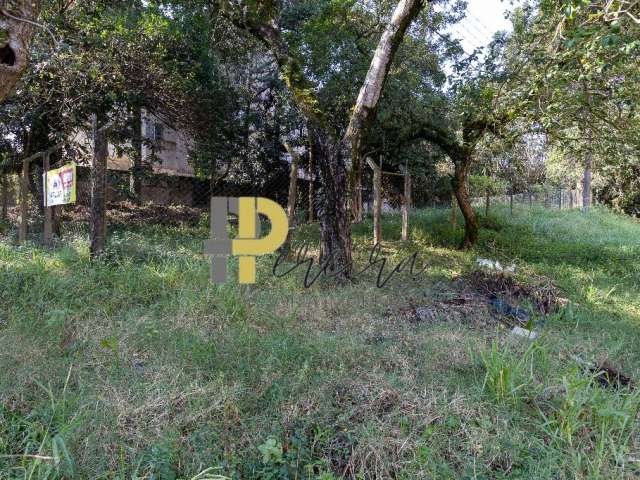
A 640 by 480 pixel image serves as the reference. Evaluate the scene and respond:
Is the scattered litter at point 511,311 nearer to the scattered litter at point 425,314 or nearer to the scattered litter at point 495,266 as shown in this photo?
the scattered litter at point 425,314

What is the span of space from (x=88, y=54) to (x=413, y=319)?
5.55m

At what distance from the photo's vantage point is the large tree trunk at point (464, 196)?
304 inches

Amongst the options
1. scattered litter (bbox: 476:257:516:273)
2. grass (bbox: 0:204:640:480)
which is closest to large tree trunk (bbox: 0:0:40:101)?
grass (bbox: 0:204:640:480)

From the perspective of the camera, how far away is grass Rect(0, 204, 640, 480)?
6.33 ft

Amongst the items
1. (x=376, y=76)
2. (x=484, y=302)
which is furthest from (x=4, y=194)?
(x=484, y=302)

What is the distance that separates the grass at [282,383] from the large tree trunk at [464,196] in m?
3.44

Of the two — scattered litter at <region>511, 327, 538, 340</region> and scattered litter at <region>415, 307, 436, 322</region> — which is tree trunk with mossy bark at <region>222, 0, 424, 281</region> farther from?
scattered litter at <region>511, 327, 538, 340</region>

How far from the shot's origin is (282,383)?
2.48 metres

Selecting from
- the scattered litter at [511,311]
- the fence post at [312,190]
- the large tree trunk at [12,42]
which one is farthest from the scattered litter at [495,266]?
the large tree trunk at [12,42]

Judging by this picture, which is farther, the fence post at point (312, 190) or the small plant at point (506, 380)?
the fence post at point (312, 190)

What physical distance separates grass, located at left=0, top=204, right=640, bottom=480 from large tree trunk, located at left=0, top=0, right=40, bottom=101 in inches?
66.8

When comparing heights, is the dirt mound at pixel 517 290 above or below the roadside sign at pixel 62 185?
below

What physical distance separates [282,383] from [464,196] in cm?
629

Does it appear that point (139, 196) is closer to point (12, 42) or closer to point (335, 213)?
point (335, 213)
